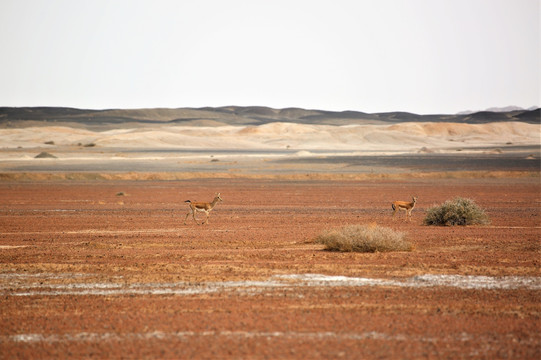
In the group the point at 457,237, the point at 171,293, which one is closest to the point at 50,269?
the point at 171,293

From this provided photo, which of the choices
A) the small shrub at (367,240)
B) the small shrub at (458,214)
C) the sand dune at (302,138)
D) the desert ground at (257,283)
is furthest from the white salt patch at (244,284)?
the sand dune at (302,138)

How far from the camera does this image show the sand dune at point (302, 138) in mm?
134000

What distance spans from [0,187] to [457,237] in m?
35.4

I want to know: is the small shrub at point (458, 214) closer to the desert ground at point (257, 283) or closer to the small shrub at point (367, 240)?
the desert ground at point (257, 283)

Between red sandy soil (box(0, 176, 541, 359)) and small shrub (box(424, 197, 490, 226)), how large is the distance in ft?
1.58

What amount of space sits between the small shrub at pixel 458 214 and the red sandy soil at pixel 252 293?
1.58ft

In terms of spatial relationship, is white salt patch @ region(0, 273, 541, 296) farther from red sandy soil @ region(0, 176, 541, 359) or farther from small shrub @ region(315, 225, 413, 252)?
small shrub @ region(315, 225, 413, 252)

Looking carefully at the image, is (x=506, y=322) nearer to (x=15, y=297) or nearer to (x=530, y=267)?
(x=530, y=267)

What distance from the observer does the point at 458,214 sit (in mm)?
25016

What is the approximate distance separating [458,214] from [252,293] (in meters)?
13.7

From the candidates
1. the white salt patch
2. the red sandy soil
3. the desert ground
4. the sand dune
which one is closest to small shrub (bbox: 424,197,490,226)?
the red sandy soil

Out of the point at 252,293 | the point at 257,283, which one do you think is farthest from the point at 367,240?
the point at 252,293

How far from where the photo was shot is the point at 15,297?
12.8 metres

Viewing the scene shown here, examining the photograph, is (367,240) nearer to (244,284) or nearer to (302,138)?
(244,284)
